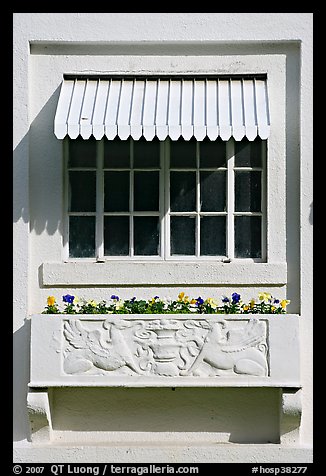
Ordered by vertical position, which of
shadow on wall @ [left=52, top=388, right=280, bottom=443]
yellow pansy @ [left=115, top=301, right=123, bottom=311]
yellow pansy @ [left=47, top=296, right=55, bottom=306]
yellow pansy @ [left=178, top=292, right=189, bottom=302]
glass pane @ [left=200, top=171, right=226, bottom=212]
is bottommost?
shadow on wall @ [left=52, top=388, right=280, bottom=443]

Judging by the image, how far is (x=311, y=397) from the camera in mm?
10023

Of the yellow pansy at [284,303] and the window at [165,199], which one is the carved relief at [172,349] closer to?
the yellow pansy at [284,303]

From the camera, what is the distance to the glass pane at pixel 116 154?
10.3 metres

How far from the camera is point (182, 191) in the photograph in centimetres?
1031

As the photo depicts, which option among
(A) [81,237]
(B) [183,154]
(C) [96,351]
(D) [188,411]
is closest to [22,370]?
(C) [96,351]

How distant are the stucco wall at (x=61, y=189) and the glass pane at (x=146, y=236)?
16.7 inches

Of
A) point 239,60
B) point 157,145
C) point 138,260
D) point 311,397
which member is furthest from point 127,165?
point 311,397

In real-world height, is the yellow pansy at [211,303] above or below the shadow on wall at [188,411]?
above

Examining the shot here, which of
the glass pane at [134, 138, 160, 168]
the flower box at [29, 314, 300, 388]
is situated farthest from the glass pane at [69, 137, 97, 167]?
the flower box at [29, 314, 300, 388]

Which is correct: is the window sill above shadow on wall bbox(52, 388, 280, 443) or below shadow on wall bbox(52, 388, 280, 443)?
above

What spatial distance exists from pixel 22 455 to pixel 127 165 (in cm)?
348

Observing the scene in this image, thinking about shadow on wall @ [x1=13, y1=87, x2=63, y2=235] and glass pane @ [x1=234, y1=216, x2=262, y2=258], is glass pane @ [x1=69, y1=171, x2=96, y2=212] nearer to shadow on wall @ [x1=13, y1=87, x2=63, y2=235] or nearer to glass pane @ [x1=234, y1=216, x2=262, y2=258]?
shadow on wall @ [x1=13, y1=87, x2=63, y2=235]

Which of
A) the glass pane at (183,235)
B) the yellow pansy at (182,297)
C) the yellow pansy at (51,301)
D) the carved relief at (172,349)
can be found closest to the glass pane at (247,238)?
the glass pane at (183,235)

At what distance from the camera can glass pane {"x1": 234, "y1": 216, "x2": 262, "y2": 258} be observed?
1027cm
